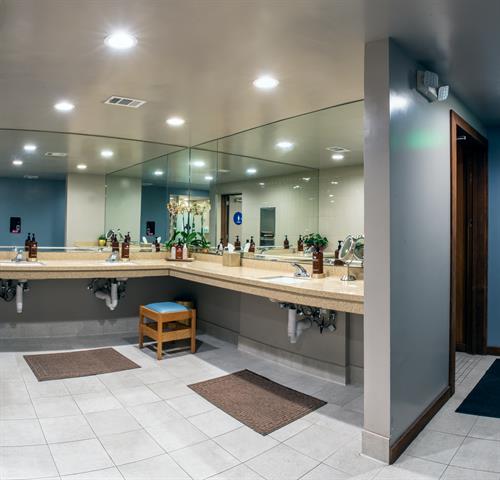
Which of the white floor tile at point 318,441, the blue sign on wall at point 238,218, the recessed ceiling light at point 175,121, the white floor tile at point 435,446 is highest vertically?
the recessed ceiling light at point 175,121

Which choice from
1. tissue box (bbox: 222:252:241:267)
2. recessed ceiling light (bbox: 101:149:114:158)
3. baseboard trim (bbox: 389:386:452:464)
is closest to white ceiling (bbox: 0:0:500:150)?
recessed ceiling light (bbox: 101:149:114:158)

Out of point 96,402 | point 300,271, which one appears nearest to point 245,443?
point 96,402

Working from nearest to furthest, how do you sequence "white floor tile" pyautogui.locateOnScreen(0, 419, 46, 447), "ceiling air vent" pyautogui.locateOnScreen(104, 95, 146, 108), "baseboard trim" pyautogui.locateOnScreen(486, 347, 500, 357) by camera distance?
"white floor tile" pyautogui.locateOnScreen(0, 419, 46, 447)
"ceiling air vent" pyautogui.locateOnScreen(104, 95, 146, 108)
"baseboard trim" pyautogui.locateOnScreen(486, 347, 500, 357)

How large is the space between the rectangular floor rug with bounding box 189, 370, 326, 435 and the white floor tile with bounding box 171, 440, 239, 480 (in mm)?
318

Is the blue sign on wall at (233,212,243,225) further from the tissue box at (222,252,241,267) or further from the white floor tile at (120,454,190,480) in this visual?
the white floor tile at (120,454,190,480)

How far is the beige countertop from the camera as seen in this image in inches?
90.6

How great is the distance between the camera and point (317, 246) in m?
3.41

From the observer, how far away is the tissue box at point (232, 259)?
3971 mm

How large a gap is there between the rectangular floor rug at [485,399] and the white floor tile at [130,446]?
1.95 meters

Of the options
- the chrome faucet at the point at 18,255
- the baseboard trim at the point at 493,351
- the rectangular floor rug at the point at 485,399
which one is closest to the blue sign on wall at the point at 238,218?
the chrome faucet at the point at 18,255

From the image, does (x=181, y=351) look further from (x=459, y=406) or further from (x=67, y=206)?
(x=459, y=406)

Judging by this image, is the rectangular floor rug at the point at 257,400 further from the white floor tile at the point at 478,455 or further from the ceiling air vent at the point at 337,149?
the ceiling air vent at the point at 337,149

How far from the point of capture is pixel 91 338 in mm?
4195

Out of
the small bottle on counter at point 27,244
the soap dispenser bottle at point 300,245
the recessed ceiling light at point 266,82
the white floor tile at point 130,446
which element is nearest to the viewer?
the white floor tile at point 130,446
